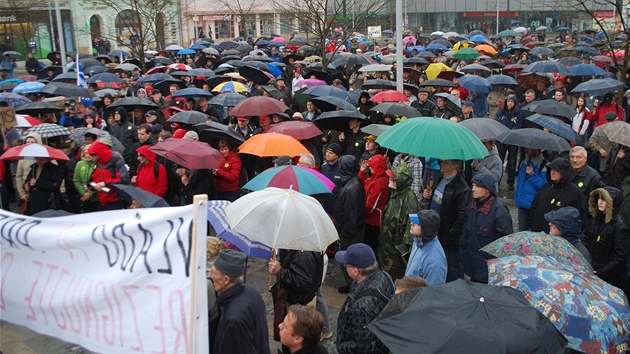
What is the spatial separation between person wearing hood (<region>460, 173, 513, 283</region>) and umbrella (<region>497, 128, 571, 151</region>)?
167 cm

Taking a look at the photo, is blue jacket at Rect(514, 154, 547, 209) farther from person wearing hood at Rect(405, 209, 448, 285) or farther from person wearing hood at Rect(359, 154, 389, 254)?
person wearing hood at Rect(405, 209, 448, 285)

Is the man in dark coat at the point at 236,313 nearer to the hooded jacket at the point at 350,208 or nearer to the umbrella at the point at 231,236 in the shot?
the umbrella at the point at 231,236

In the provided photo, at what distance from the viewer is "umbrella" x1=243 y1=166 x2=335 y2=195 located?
670 cm

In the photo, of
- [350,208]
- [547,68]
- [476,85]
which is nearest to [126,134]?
[350,208]

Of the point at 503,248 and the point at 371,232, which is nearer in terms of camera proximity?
the point at 503,248

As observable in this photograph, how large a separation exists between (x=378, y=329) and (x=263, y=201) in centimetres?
199

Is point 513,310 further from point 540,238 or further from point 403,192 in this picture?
point 403,192

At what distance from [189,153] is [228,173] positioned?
110 centimetres

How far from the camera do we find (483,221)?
655 cm

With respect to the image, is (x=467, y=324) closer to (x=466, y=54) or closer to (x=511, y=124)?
(x=511, y=124)

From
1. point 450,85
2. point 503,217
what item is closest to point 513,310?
point 503,217

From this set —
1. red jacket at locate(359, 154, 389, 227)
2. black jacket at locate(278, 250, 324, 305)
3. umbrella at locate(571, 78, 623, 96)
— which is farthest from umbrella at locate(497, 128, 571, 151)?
umbrella at locate(571, 78, 623, 96)

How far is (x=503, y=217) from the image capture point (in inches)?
254

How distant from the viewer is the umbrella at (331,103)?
1077cm
